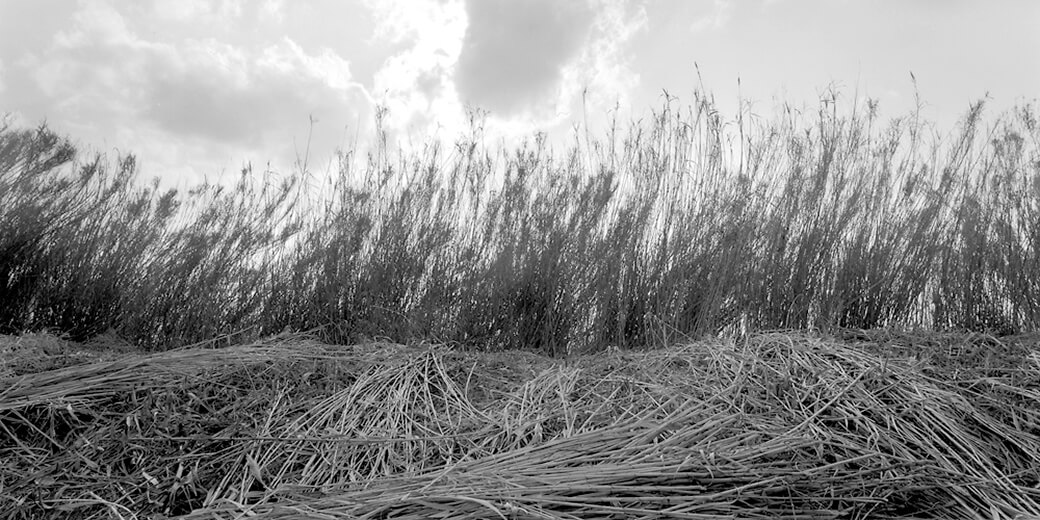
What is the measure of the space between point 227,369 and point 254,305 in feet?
6.51

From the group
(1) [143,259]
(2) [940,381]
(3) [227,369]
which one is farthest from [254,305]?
(2) [940,381]

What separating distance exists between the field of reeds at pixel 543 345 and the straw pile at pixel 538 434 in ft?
0.03

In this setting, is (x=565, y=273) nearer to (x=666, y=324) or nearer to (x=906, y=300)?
(x=666, y=324)

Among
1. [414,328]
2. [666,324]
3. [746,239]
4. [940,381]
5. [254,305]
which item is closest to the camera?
[940,381]

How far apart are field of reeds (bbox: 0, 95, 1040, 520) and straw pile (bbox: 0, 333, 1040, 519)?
1 cm

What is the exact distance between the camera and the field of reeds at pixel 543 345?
153cm

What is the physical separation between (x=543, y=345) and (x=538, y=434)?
178 centimetres

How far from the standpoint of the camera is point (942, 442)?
174 centimetres

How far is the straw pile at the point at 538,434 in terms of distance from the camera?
1.41 meters

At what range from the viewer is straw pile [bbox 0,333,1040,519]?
4.61 ft

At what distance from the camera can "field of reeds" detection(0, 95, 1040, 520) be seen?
1.53 metres

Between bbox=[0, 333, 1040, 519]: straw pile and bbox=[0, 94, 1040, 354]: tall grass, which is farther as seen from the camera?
bbox=[0, 94, 1040, 354]: tall grass

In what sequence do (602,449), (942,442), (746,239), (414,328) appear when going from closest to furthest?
(602,449) → (942,442) → (746,239) → (414,328)

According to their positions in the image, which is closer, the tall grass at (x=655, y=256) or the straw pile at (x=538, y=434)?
the straw pile at (x=538, y=434)
